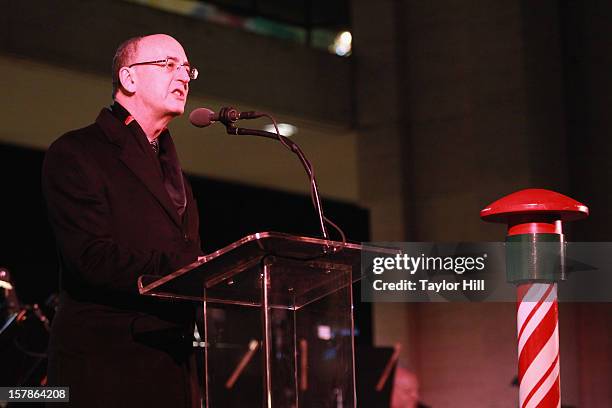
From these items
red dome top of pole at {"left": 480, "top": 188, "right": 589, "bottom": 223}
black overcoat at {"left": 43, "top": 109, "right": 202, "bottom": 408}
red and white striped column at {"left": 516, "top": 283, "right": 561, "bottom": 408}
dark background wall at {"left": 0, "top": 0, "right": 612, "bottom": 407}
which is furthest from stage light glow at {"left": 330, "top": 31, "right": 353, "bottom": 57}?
black overcoat at {"left": 43, "top": 109, "right": 202, "bottom": 408}

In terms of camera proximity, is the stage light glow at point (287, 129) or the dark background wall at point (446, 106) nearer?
the dark background wall at point (446, 106)

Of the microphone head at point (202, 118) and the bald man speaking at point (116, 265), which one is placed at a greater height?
the microphone head at point (202, 118)

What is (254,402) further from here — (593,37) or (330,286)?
(593,37)

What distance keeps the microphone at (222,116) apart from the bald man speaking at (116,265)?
0.16m

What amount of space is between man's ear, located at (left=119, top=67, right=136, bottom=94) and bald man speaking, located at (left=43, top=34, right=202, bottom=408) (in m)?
0.11

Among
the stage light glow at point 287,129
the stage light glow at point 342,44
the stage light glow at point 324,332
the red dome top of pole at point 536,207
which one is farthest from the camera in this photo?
the stage light glow at point 342,44

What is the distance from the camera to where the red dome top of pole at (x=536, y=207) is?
372 cm

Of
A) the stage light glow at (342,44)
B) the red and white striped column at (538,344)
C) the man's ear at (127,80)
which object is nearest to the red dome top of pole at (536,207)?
the red and white striped column at (538,344)

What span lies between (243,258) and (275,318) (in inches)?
7.7

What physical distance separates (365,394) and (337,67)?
3.77 m

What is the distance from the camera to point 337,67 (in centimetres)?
920

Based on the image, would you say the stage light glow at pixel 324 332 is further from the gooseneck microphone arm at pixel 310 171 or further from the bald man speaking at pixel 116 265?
the bald man speaking at pixel 116 265

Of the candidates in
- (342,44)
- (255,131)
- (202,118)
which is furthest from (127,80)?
(342,44)

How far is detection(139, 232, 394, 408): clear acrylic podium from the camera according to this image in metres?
2.61
